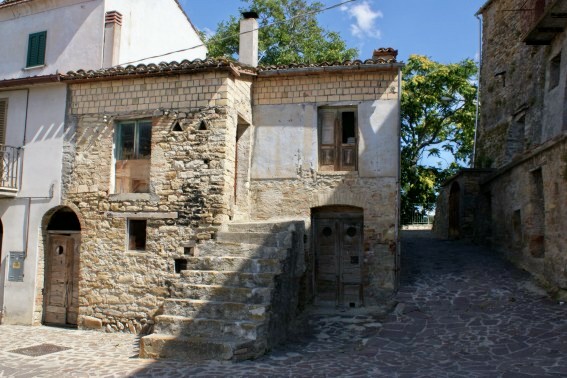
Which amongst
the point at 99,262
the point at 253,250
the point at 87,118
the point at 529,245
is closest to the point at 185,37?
the point at 87,118

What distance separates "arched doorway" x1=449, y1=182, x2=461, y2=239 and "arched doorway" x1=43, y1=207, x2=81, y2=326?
445 inches

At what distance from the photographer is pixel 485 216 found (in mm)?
14875

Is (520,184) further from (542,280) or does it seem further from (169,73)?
(169,73)

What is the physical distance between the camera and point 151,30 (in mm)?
15703

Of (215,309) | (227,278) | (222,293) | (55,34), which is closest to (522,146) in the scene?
(227,278)

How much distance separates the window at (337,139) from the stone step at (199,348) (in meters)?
4.76

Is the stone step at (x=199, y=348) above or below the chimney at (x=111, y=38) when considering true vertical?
→ below

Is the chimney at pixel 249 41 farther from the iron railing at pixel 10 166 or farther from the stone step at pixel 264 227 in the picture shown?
the iron railing at pixel 10 166

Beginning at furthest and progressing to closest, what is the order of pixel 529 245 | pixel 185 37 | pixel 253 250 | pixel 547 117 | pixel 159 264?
pixel 185 37 → pixel 547 117 → pixel 529 245 → pixel 159 264 → pixel 253 250

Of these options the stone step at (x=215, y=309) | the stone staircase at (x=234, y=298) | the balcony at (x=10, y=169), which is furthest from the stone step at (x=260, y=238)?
the balcony at (x=10, y=169)

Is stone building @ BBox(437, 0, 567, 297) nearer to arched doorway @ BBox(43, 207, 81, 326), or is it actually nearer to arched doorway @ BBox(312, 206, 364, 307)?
arched doorway @ BBox(312, 206, 364, 307)

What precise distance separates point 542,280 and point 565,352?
341 cm

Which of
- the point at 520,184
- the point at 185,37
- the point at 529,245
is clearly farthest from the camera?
the point at 185,37

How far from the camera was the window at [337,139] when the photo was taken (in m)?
11.4
